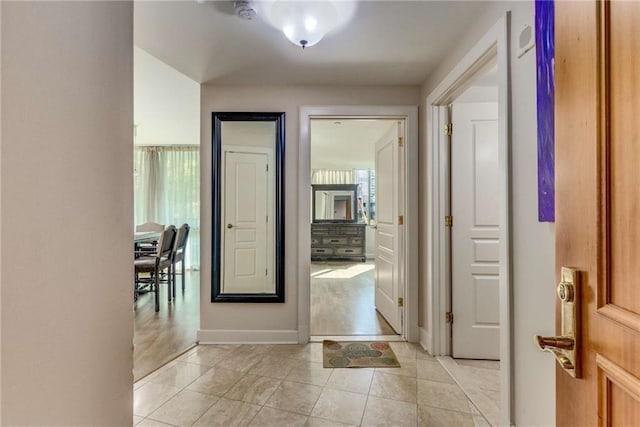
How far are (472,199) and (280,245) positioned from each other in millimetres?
1640

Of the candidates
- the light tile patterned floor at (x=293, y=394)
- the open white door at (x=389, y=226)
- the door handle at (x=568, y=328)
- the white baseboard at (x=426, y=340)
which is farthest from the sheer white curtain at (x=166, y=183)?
the door handle at (x=568, y=328)

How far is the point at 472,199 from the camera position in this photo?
2.51m

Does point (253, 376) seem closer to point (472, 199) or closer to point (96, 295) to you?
point (96, 295)

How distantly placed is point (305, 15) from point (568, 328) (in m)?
1.75

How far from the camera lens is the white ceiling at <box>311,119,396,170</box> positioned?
14.0 feet

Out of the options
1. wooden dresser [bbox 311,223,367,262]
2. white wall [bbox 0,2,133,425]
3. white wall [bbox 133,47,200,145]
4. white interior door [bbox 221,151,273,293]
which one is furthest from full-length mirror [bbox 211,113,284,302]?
wooden dresser [bbox 311,223,367,262]

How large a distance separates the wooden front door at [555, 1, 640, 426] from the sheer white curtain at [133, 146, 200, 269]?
6.15 m

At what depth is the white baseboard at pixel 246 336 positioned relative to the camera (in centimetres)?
283

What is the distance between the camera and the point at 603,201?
0.54 m

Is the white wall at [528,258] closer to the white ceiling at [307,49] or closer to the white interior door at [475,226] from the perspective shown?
the white ceiling at [307,49]

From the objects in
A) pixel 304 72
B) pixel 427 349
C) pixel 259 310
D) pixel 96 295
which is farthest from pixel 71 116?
pixel 427 349

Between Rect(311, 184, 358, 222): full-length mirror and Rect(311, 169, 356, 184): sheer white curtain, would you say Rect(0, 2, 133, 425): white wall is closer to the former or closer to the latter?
Rect(311, 184, 358, 222): full-length mirror

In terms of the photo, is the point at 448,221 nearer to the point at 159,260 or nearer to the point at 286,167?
the point at 286,167

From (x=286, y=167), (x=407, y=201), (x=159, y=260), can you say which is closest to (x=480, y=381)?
(x=407, y=201)
